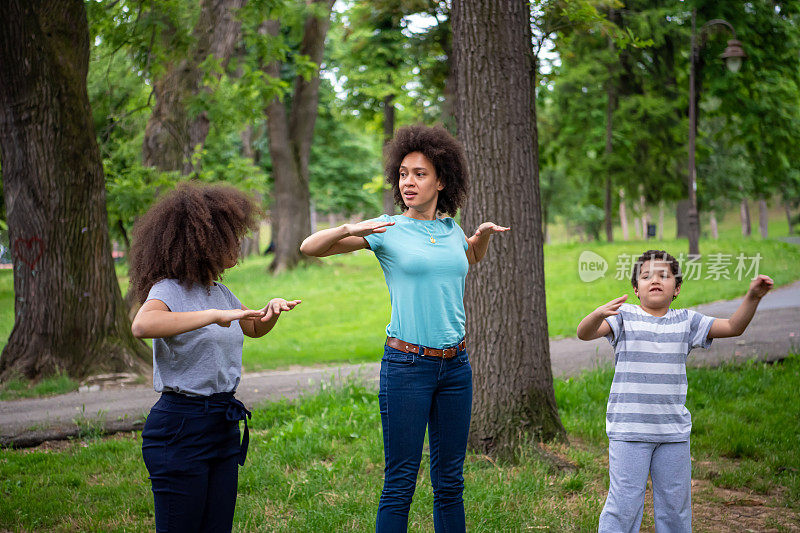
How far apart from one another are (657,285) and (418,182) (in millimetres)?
1205

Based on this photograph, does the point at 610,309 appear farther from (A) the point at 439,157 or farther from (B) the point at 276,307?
(B) the point at 276,307

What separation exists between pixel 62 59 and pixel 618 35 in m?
6.27

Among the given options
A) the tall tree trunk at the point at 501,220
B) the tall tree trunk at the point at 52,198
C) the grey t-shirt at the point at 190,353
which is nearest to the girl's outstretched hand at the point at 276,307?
the grey t-shirt at the point at 190,353

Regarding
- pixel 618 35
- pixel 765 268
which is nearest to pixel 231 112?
pixel 618 35

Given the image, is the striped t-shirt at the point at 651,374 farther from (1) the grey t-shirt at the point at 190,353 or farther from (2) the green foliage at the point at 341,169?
(2) the green foliage at the point at 341,169

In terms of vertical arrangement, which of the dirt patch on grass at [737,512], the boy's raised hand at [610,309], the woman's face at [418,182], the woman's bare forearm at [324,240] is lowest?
the dirt patch on grass at [737,512]

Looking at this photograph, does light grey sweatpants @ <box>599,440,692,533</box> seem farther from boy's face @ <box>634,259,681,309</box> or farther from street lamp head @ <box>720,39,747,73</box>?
street lamp head @ <box>720,39,747,73</box>

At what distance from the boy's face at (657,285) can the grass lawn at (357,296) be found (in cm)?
515

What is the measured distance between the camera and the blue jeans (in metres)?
3.09

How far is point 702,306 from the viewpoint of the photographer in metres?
13.4

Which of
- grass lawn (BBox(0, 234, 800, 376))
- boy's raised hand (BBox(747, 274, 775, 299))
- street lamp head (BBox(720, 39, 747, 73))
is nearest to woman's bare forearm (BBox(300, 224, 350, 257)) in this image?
boy's raised hand (BBox(747, 274, 775, 299))

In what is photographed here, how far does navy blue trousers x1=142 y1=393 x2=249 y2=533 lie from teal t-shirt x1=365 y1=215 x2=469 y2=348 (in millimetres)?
825

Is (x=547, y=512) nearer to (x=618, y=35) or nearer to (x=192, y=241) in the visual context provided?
(x=192, y=241)

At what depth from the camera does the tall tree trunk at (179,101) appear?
12.0 m
